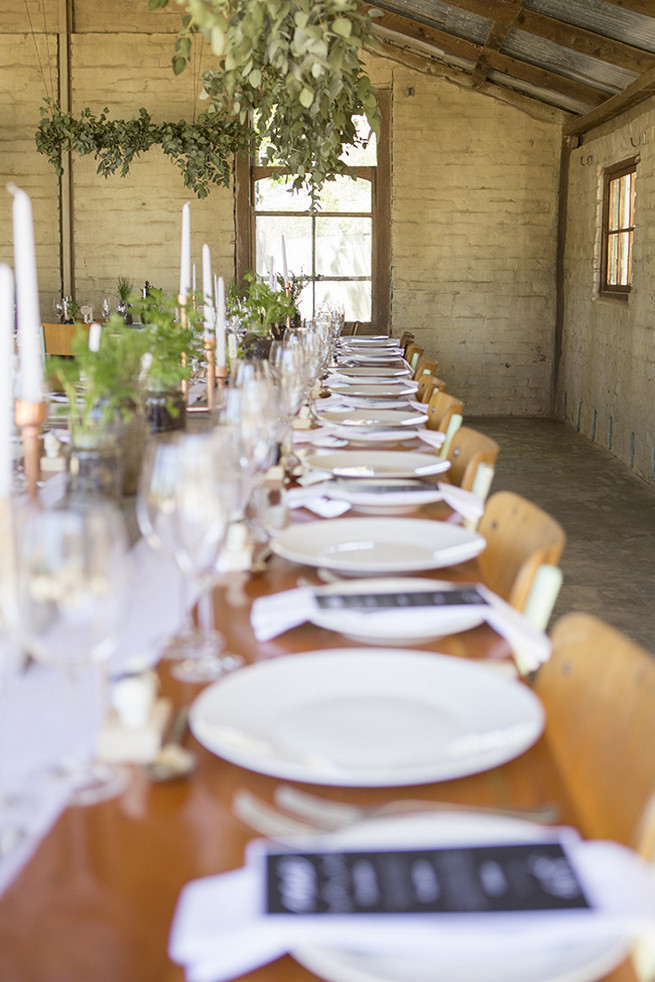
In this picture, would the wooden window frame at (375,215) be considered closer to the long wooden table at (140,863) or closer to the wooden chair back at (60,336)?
the wooden chair back at (60,336)

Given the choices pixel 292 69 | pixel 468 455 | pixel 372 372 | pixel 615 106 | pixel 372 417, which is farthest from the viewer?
pixel 615 106

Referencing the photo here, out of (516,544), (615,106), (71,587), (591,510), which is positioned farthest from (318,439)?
(615,106)

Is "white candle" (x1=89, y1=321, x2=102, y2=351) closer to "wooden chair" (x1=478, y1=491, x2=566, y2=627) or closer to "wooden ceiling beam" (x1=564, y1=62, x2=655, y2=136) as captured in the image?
"wooden chair" (x1=478, y1=491, x2=566, y2=627)

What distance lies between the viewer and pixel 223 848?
2.85 feet

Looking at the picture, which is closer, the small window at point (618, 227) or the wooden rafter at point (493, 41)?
the wooden rafter at point (493, 41)

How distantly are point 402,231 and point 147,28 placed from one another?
9.88 feet

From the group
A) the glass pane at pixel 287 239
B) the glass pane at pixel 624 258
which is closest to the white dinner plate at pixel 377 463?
the glass pane at pixel 624 258

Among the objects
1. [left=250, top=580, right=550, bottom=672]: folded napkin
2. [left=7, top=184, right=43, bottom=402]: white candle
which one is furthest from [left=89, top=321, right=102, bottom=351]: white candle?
[left=250, top=580, right=550, bottom=672]: folded napkin

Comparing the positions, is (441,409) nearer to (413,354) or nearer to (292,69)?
(292,69)

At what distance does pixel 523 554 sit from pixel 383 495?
34cm

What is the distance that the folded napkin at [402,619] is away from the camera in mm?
1314

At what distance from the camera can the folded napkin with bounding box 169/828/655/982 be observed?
677 millimetres

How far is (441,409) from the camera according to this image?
156 inches

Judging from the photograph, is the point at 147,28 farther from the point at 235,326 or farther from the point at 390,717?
the point at 390,717
